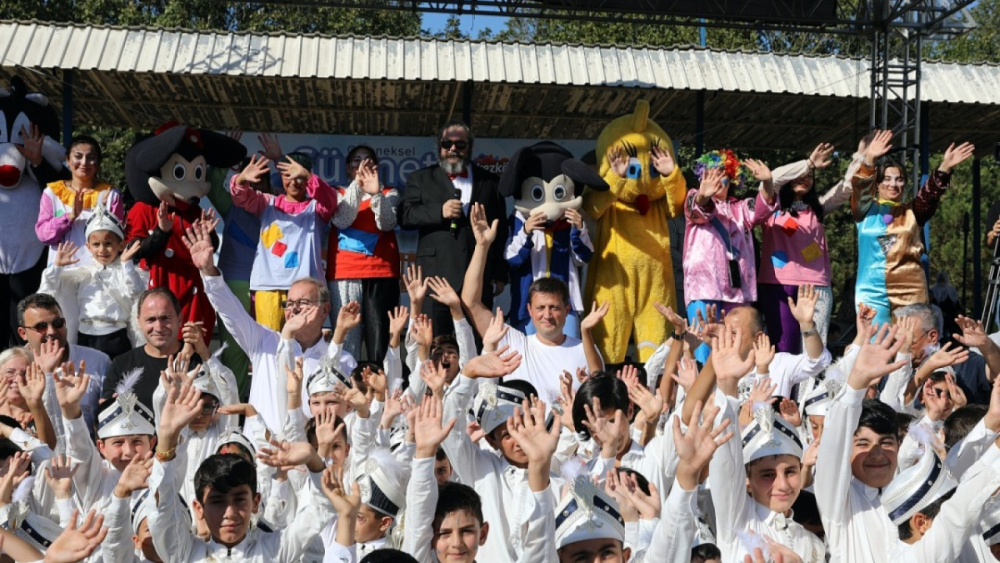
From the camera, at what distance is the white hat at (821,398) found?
588cm

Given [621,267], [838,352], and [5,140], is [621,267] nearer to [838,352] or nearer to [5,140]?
[838,352]

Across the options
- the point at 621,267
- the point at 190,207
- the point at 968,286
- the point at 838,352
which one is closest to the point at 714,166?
the point at 621,267

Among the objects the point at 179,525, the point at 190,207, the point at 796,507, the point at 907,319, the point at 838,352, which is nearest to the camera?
the point at 179,525

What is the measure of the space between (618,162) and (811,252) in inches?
61.1

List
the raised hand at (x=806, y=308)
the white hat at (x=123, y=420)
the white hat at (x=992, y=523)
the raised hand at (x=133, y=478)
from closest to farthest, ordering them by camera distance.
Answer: the raised hand at (x=133, y=478), the white hat at (x=992, y=523), the white hat at (x=123, y=420), the raised hand at (x=806, y=308)

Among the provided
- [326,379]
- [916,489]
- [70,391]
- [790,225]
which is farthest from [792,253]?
[70,391]

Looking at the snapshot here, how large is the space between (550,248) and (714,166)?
4.22ft

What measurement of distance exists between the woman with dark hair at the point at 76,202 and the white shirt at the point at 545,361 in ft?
9.50

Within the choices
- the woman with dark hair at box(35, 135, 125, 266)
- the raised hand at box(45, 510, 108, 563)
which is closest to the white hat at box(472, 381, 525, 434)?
the raised hand at box(45, 510, 108, 563)

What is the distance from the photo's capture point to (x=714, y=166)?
847cm

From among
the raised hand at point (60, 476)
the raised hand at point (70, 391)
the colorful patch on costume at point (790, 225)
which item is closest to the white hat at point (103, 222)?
the raised hand at point (70, 391)

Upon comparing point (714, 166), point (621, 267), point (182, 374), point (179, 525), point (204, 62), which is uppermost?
point (204, 62)

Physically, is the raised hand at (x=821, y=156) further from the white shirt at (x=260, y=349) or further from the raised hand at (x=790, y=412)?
the white shirt at (x=260, y=349)

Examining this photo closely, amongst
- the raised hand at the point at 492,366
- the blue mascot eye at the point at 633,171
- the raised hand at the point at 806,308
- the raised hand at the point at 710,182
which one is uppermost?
the blue mascot eye at the point at 633,171
